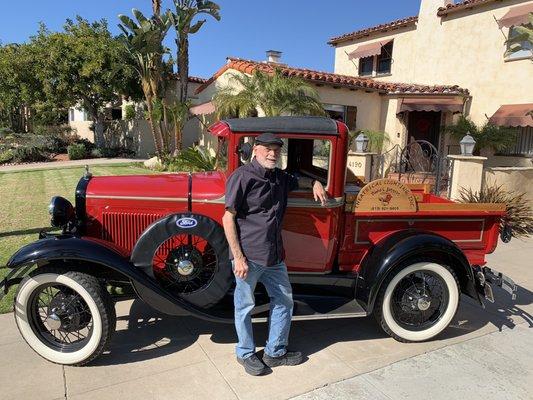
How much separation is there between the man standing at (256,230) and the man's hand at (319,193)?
22cm

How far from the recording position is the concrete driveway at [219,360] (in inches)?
115

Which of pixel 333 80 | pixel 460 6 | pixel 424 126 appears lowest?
pixel 424 126

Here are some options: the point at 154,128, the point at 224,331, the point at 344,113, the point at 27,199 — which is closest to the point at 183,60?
the point at 154,128

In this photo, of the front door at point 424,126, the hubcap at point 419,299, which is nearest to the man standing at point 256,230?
the hubcap at point 419,299

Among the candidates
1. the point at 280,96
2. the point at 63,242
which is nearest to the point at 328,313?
the point at 63,242

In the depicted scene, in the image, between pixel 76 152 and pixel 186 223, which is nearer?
pixel 186 223

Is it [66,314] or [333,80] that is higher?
[333,80]

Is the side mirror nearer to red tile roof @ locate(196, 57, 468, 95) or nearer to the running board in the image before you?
the running board

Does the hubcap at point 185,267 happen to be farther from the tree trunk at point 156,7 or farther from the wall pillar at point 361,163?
the tree trunk at point 156,7

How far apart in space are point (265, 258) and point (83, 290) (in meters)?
1.36

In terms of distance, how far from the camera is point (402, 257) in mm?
3430

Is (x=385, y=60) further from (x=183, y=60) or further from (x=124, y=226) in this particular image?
(x=124, y=226)

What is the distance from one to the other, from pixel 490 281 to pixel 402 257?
1149mm

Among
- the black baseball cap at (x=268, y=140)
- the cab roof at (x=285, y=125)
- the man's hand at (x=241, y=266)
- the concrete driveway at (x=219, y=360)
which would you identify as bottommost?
the concrete driveway at (x=219, y=360)
